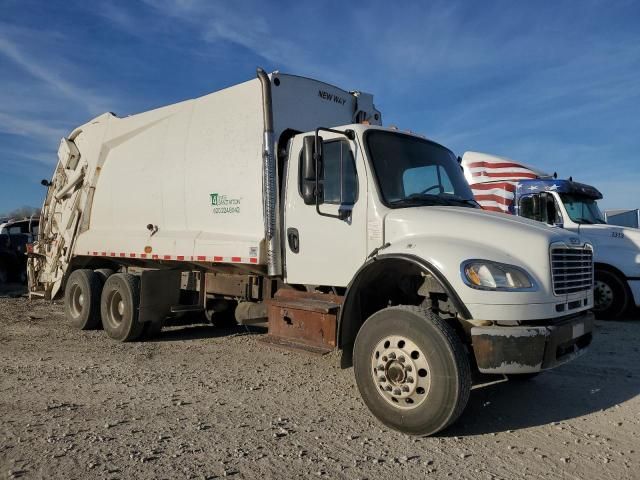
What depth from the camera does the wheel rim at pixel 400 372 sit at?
3.95 meters

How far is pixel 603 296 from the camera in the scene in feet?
31.4

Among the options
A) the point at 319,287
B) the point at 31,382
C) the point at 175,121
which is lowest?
the point at 31,382

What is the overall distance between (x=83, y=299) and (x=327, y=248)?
5.38 m

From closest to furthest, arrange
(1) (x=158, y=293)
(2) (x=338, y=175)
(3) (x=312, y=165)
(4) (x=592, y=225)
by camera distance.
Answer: (3) (x=312, y=165) < (2) (x=338, y=175) < (1) (x=158, y=293) < (4) (x=592, y=225)

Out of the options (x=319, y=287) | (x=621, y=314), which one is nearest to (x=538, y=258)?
(x=319, y=287)

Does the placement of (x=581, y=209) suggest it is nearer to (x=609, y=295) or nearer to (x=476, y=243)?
(x=609, y=295)

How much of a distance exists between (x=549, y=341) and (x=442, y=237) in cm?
113

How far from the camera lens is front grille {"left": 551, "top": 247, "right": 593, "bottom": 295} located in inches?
160

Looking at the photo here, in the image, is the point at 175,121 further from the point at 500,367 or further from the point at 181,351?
the point at 500,367

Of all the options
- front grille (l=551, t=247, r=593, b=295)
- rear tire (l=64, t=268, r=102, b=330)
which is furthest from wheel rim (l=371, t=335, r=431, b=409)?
rear tire (l=64, t=268, r=102, b=330)

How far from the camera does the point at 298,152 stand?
5.56 meters

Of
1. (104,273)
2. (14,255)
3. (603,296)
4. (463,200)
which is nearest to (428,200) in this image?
(463,200)

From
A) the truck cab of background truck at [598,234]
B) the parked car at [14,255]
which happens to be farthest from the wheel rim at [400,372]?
the parked car at [14,255]

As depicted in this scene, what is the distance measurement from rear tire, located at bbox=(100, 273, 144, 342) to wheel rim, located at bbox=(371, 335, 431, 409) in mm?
4547
